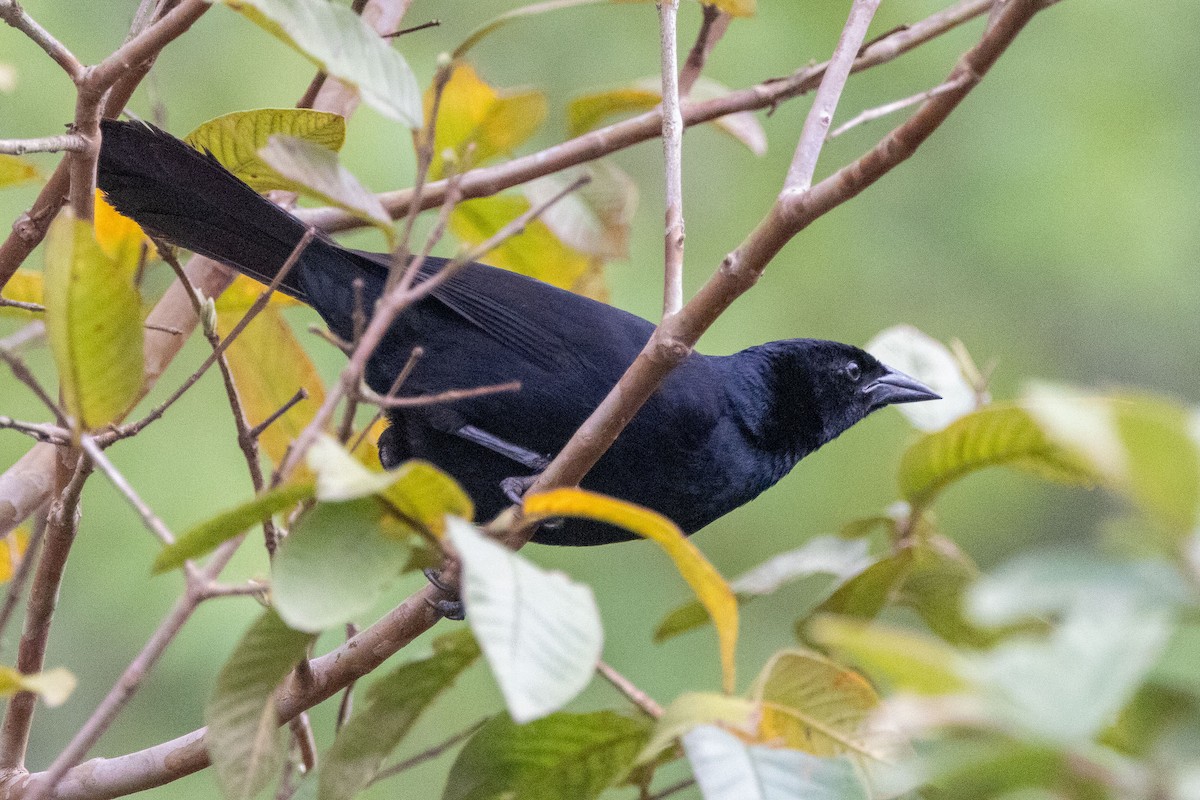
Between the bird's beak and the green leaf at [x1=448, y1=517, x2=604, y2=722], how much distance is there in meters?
2.23

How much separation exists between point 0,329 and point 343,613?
437 centimetres

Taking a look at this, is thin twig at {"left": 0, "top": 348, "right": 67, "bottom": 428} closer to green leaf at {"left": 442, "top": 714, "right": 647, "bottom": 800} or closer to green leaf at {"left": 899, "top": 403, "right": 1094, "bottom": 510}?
green leaf at {"left": 442, "top": 714, "right": 647, "bottom": 800}

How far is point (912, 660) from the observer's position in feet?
2.76

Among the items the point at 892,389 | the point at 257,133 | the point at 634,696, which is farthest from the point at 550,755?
the point at 892,389

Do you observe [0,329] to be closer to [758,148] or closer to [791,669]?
[758,148]

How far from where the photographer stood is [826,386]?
3.33 metres

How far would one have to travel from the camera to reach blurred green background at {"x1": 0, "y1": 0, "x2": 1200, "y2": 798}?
4723mm

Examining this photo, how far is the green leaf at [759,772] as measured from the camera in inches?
51.4

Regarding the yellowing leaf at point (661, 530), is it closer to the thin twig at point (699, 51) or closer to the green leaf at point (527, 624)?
the green leaf at point (527, 624)

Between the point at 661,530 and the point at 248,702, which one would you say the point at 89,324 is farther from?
the point at 661,530

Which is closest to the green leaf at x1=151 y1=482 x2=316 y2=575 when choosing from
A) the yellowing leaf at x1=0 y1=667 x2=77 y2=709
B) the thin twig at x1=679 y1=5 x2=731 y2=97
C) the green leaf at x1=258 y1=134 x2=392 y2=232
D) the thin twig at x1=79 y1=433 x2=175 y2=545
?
the thin twig at x1=79 y1=433 x2=175 y2=545

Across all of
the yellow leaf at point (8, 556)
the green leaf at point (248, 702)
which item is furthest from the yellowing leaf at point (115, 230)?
the green leaf at point (248, 702)

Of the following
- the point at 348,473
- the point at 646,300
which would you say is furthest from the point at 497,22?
the point at 646,300

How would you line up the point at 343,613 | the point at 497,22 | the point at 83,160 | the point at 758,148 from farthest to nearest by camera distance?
the point at 758,148, the point at 497,22, the point at 83,160, the point at 343,613
